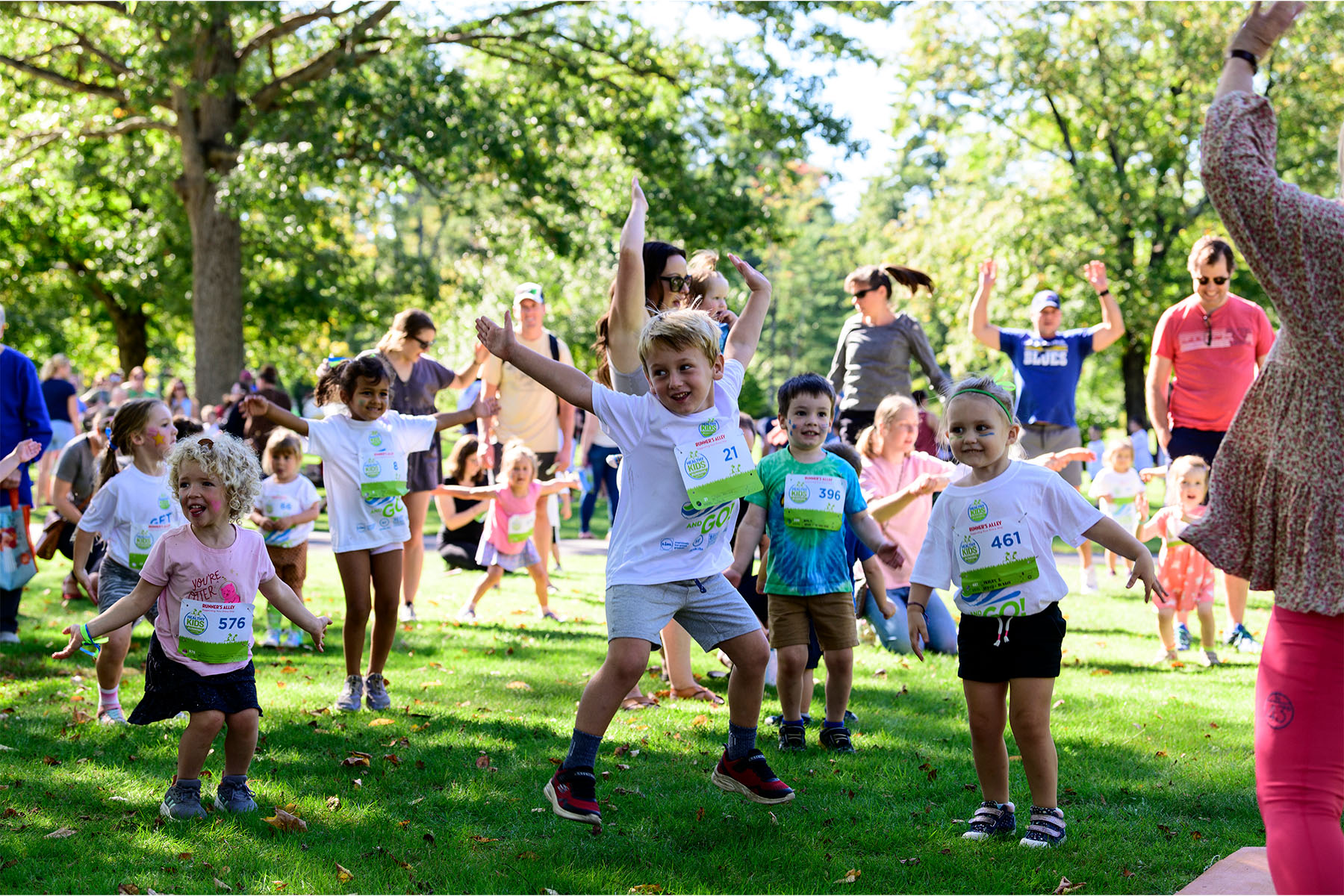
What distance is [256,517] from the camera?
307 inches

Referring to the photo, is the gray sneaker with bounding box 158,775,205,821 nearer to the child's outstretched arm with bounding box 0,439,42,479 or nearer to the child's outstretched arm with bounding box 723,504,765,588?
the child's outstretched arm with bounding box 0,439,42,479

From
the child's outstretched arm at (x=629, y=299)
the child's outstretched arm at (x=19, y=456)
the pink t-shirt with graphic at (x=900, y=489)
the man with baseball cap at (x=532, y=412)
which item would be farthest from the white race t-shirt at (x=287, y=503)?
the child's outstretched arm at (x=629, y=299)

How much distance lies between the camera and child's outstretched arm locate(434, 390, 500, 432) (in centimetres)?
631

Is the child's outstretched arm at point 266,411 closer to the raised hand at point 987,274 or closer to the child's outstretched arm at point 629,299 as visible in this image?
the child's outstretched arm at point 629,299

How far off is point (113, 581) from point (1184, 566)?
6474mm

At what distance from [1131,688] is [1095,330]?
11.2ft

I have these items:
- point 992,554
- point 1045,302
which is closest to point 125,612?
point 992,554

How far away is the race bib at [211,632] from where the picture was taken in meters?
4.55

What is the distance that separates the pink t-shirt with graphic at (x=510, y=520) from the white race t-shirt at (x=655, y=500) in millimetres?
5413

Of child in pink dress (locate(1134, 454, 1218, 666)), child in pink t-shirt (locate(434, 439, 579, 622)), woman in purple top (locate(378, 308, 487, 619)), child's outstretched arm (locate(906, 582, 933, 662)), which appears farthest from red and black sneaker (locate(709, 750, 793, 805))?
child in pink t-shirt (locate(434, 439, 579, 622))

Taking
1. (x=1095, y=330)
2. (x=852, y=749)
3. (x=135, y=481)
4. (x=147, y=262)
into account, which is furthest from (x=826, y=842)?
(x=147, y=262)

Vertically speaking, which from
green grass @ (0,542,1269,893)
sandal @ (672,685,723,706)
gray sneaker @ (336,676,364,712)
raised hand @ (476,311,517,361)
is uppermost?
raised hand @ (476,311,517,361)

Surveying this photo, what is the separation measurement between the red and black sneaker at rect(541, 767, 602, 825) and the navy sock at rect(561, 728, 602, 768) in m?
0.02

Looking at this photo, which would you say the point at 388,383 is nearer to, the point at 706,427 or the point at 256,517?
the point at 256,517
